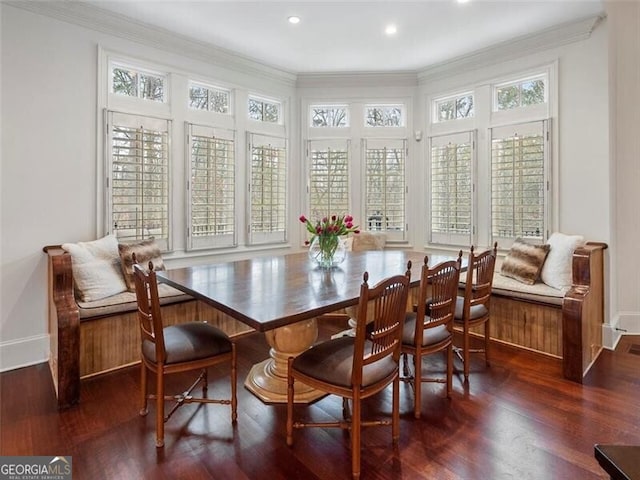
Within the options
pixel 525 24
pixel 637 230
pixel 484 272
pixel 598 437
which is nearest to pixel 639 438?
pixel 598 437

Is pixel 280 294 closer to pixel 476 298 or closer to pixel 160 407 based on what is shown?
pixel 160 407

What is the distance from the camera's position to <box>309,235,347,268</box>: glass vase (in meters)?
2.98

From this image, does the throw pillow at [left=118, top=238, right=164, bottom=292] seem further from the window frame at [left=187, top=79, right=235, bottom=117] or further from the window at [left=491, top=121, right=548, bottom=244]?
the window at [left=491, top=121, right=548, bottom=244]

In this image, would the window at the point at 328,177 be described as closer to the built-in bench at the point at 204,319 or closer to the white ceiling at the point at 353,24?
the white ceiling at the point at 353,24

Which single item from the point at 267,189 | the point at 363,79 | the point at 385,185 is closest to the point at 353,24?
the point at 363,79

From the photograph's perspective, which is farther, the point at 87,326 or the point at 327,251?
the point at 327,251

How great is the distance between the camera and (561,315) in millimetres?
3162

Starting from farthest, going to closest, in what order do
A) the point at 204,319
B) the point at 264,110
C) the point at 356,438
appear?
the point at 264,110 → the point at 204,319 → the point at 356,438

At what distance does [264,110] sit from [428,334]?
3.55 metres

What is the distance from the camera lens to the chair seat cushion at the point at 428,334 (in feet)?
7.74

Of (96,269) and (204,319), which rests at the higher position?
(96,269)

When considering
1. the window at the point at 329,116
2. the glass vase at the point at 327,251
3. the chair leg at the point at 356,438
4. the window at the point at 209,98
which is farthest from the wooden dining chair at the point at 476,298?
the window at the point at 209,98

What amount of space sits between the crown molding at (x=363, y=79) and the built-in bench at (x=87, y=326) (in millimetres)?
3219

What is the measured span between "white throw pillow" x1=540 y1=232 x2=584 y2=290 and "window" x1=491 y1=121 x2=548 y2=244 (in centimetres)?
43
